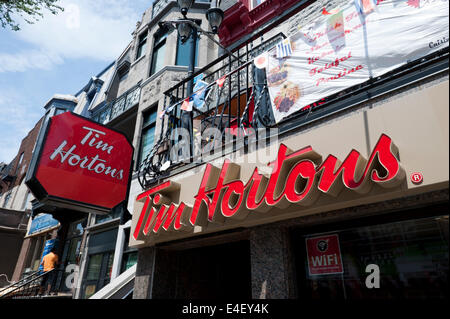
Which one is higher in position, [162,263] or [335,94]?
[335,94]

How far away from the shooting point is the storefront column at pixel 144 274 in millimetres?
6184

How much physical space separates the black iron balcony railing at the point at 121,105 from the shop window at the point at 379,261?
10.8 metres

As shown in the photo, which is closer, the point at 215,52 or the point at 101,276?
the point at 101,276

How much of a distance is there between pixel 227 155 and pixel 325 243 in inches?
98.5

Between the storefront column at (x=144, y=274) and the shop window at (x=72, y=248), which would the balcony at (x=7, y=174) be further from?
the storefront column at (x=144, y=274)

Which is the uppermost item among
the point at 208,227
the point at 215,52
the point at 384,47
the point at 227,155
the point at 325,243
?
the point at 215,52

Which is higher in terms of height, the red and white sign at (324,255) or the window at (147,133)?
the window at (147,133)

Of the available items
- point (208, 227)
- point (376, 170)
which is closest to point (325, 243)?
point (376, 170)

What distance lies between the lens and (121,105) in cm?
1427

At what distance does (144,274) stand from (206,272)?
5.17ft

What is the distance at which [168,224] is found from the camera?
5422 mm

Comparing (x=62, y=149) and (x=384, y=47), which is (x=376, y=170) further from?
(x=62, y=149)

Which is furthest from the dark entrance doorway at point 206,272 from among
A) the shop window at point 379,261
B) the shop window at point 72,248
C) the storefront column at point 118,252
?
the shop window at point 72,248

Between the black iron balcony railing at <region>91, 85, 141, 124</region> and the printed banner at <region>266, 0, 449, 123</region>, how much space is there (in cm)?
902
